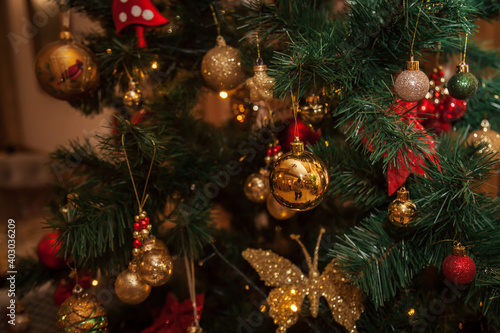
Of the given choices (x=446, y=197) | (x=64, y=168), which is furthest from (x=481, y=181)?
(x=64, y=168)

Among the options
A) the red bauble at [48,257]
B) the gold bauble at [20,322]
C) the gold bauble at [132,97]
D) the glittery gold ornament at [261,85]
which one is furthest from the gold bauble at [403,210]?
the gold bauble at [20,322]

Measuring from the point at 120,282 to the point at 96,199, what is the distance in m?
0.12

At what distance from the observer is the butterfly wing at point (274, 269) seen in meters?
0.59

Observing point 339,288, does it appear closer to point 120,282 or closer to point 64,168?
point 120,282

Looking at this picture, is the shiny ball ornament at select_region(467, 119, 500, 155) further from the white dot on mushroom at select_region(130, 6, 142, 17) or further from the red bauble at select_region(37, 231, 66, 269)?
the red bauble at select_region(37, 231, 66, 269)

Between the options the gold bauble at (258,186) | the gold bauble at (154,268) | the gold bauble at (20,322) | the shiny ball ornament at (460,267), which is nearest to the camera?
the shiny ball ornament at (460,267)

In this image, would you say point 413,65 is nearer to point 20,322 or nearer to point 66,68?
point 66,68

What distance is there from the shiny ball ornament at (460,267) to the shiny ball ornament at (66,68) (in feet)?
1.84

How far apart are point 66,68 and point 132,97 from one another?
103 millimetres

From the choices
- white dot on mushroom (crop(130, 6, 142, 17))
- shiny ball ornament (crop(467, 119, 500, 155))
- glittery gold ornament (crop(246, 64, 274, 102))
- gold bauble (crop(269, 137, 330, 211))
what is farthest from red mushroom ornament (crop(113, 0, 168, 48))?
shiny ball ornament (crop(467, 119, 500, 155))

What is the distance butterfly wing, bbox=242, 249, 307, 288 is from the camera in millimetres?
588

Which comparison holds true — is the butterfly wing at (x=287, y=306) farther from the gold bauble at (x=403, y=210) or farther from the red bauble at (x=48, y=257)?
the red bauble at (x=48, y=257)

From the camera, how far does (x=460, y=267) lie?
1.44 ft

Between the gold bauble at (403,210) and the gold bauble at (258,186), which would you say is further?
the gold bauble at (258,186)
